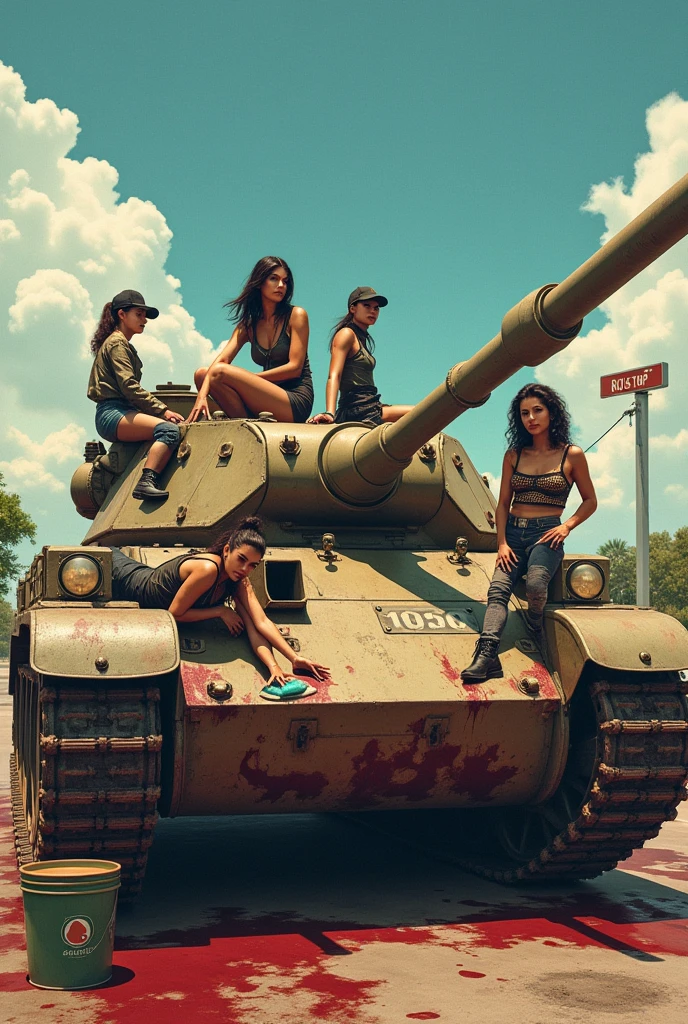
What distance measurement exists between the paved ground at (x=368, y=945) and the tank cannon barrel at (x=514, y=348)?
2.87m

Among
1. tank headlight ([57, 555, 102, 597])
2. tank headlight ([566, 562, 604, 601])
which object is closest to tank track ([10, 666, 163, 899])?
tank headlight ([57, 555, 102, 597])

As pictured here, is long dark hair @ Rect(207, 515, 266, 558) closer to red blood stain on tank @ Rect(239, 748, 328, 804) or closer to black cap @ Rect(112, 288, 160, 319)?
red blood stain on tank @ Rect(239, 748, 328, 804)

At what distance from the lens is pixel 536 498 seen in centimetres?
807

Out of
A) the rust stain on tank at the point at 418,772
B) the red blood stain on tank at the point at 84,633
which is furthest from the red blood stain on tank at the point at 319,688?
the red blood stain on tank at the point at 84,633

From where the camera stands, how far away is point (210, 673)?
7043 mm

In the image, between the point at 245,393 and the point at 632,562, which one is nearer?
the point at 245,393

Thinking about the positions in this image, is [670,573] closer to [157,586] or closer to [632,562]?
[632,562]

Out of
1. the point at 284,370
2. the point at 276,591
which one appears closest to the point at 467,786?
the point at 276,591

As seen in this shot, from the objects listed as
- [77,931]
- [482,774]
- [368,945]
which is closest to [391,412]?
[482,774]

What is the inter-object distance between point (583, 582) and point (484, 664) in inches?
46.3

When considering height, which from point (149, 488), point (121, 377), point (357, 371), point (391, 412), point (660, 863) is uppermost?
point (357, 371)

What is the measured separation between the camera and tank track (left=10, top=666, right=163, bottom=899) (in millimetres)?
6512

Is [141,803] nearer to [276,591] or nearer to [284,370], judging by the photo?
[276,591]

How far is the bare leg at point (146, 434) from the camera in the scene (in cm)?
910
